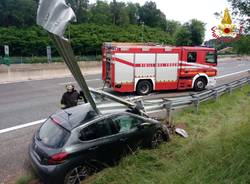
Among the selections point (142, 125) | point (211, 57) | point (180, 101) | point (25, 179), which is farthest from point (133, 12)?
point (25, 179)

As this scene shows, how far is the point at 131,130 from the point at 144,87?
8.89 m

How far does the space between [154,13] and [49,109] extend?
98.2 metres

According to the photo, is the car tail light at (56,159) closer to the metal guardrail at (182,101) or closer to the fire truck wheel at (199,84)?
the metal guardrail at (182,101)

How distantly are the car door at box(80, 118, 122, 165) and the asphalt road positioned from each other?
1944 mm

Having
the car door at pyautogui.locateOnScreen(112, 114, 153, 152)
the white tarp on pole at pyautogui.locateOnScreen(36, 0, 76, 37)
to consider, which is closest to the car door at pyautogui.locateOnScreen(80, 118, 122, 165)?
the car door at pyautogui.locateOnScreen(112, 114, 153, 152)

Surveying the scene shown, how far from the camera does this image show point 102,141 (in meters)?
5.76

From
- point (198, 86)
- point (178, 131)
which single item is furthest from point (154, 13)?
point (178, 131)

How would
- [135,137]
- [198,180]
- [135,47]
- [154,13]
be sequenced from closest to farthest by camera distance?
[198,180] < [135,137] < [135,47] < [154,13]

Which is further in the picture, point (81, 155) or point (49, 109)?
point (49, 109)

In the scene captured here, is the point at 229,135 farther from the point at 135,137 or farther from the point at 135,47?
the point at 135,47

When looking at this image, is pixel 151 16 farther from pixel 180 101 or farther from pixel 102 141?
pixel 102 141

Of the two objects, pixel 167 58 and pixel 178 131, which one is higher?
pixel 167 58

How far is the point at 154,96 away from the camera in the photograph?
1482cm

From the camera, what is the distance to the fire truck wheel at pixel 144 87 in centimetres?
1495
